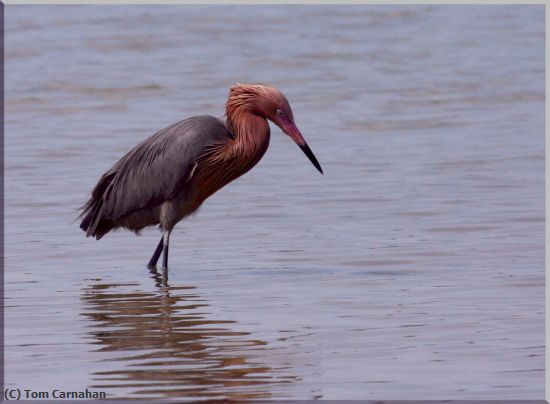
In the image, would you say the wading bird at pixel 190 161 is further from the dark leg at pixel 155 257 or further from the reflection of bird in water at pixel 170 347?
the reflection of bird in water at pixel 170 347

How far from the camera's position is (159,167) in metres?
9.01

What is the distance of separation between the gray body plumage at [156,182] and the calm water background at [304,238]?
0.30 m

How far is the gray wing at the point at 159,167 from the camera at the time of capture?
8.93 metres

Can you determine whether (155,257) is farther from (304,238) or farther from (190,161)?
(304,238)

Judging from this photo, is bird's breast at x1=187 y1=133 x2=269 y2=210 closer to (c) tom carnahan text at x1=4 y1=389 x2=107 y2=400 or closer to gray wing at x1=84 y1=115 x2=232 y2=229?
gray wing at x1=84 y1=115 x2=232 y2=229

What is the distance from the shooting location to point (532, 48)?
2109 centimetres

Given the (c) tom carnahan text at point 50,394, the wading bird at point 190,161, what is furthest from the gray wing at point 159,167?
the (c) tom carnahan text at point 50,394

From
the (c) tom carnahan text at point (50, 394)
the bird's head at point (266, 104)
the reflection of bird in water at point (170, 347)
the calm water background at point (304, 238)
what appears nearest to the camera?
the (c) tom carnahan text at point (50, 394)

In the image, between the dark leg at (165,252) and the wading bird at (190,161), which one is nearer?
the dark leg at (165,252)

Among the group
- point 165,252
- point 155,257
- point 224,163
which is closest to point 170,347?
point 165,252

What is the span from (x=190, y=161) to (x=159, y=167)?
24 cm

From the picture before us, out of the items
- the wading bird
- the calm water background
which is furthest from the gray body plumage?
the calm water background

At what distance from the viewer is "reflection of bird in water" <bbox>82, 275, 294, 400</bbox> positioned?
19.6 feet

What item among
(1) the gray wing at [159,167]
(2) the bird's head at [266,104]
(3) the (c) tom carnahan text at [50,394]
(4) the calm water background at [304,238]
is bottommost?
(4) the calm water background at [304,238]
